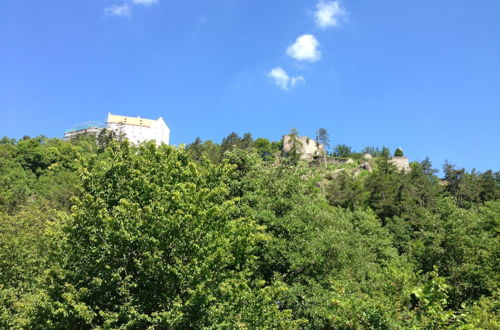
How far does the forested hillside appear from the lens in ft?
34.8

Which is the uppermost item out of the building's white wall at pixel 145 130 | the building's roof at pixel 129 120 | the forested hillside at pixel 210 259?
the building's roof at pixel 129 120

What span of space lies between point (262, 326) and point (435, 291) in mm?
5574

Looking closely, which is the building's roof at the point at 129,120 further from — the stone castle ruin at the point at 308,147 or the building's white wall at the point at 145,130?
the stone castle ruin at the point at 308,147

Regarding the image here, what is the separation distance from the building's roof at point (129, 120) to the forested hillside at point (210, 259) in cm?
12593

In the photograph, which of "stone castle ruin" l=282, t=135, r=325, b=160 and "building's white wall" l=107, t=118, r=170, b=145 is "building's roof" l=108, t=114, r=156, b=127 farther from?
"stone castle ruin" l=282, t=135, r=325, b=160

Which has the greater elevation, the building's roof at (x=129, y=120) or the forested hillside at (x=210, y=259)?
the building's roof at (x=129, y=120)

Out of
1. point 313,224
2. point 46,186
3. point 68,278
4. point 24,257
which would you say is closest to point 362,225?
point 313,224

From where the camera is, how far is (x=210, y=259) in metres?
11.2

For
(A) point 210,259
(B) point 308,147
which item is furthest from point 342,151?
(A) point 210,259

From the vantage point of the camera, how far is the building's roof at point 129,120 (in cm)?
15000

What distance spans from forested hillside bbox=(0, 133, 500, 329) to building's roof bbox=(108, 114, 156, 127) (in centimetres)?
12593

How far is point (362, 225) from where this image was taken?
134ft

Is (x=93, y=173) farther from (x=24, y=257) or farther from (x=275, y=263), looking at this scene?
(x=24, y=257)

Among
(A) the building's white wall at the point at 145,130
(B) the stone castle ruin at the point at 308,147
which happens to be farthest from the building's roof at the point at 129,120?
(B) the stone castle ruin at the point at 308,147
